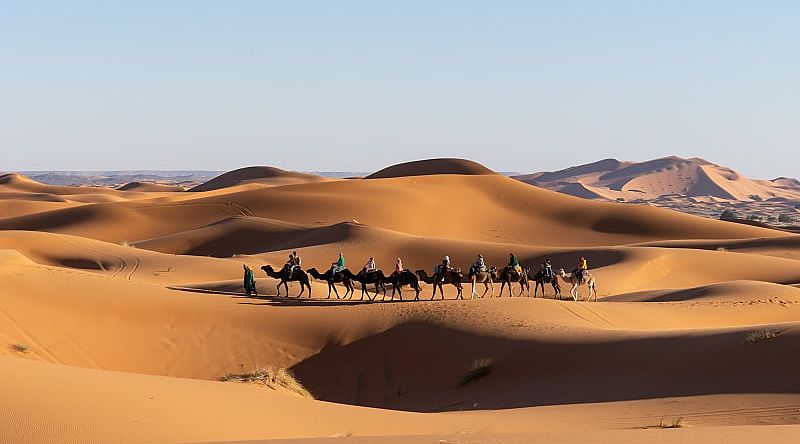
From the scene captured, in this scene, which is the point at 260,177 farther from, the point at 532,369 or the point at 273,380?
the point at 273,380

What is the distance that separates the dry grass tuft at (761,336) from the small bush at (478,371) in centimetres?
490

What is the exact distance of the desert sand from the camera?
414 inches

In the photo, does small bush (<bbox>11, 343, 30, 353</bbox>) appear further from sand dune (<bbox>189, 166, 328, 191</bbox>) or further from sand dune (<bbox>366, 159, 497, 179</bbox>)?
sand dune (<bbox>189, 166, 328, 191</bbox>)

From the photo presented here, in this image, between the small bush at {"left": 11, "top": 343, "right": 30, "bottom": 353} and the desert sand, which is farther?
the small bush at {"left": 11, "top": 343, "right": 30, "bottom": 353}

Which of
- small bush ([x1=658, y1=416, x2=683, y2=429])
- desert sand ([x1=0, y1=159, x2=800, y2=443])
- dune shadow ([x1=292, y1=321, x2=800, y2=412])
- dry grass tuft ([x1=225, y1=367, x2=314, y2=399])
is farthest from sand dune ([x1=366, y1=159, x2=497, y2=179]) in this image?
small bush ([x1=658, y1=416, x2=683, y2=429])

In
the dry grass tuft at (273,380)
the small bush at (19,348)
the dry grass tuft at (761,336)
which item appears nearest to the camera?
the dry grass tuft at (273,380)

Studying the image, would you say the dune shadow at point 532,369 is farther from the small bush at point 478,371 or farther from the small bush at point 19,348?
the small bush at point 19,348

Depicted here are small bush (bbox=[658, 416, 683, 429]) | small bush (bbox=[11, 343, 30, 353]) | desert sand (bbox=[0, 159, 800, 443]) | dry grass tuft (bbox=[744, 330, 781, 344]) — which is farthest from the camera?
small bush (bbox=[11, 343, 30, 353])

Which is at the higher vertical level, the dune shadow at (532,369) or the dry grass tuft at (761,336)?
the dry grass tuft at (761,336)

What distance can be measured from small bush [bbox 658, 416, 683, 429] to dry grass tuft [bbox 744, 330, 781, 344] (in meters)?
4.42

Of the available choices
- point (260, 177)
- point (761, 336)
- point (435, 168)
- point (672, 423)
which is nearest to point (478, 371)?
point (761, 336)

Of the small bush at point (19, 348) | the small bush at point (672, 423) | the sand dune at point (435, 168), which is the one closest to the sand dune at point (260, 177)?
the sand dune at point (435, 168)

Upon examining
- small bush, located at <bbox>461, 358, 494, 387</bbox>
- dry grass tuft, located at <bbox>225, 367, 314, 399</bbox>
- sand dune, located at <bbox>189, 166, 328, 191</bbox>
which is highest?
sand dune, located at <bbox>189, 166, 328, 191</bbox>

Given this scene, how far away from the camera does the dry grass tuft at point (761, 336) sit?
16203 mm
